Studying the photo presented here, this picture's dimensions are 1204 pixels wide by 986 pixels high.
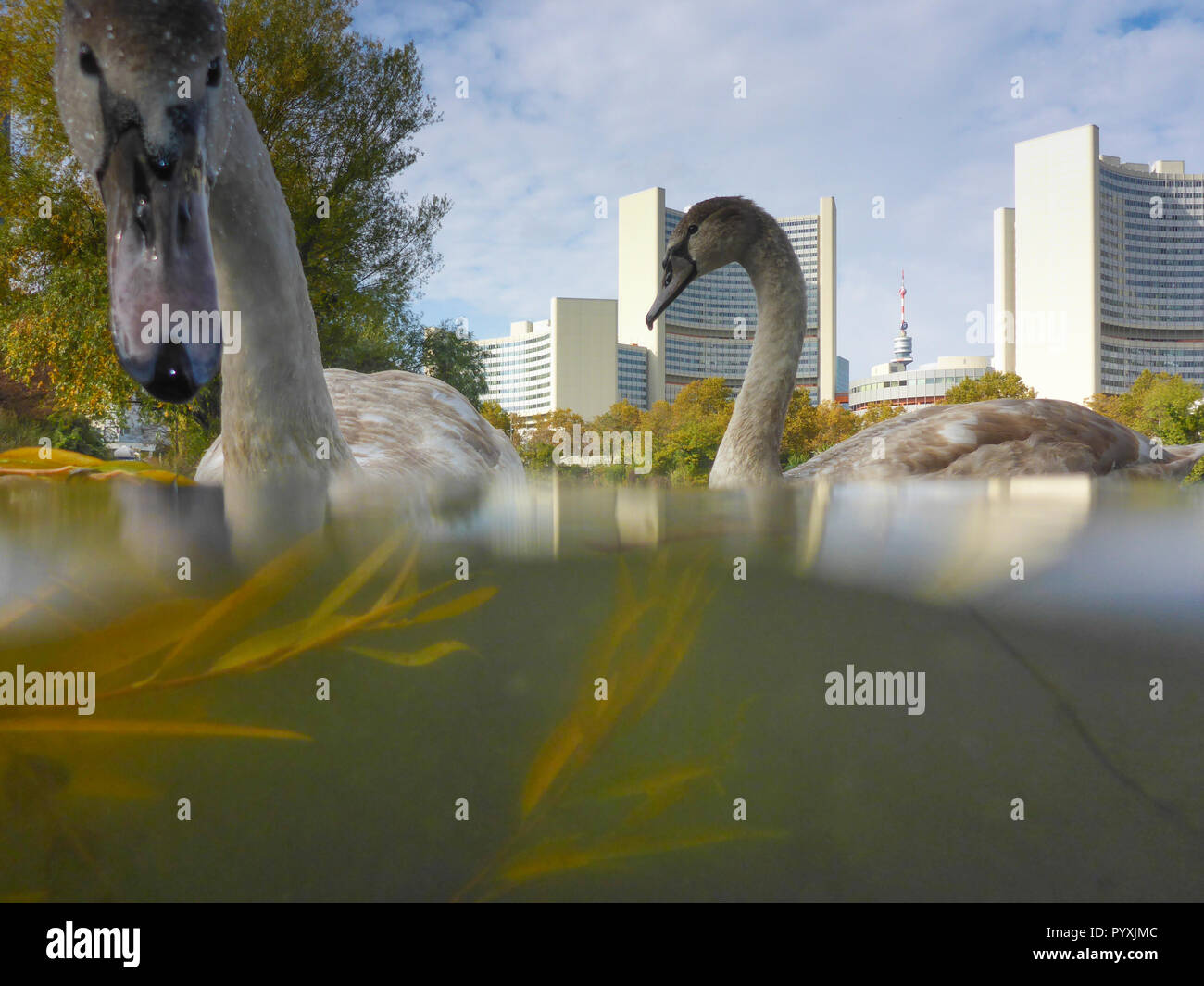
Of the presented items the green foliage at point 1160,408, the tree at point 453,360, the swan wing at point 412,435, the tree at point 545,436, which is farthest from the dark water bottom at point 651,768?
the tree at point 453,360

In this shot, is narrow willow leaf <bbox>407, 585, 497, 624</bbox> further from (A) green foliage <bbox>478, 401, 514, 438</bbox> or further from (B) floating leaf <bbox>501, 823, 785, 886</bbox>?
(A) green foliage <bbox>478, 401, 514, 438</bbox>

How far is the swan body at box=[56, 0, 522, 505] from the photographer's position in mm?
1337

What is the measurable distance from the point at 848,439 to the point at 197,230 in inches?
167

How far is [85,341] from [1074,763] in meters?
10.8

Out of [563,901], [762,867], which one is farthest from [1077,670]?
[563,901]

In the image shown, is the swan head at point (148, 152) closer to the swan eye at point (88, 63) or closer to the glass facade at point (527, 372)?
the swan eye at point (88, 63)

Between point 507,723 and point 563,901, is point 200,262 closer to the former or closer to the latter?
point 507,723

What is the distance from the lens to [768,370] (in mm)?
5254

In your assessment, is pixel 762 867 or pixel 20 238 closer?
pixel 762 867

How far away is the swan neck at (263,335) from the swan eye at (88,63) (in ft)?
2.07

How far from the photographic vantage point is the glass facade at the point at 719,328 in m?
30.2

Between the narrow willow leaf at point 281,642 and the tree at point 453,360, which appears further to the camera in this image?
the tree at point 453,360

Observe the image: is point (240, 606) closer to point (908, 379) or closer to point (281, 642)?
point (281, 642)

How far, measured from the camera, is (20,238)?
997cm
